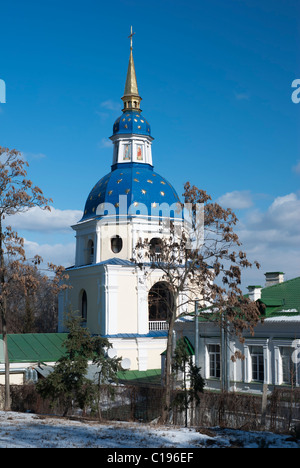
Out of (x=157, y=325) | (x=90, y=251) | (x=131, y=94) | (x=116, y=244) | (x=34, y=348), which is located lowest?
(x=34, y=348)

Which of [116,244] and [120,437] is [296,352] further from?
[116,244]

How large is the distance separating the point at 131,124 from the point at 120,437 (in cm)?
3094

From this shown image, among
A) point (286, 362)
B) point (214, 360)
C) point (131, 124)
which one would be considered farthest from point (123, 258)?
point (286, 362)

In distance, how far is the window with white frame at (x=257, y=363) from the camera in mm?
21812

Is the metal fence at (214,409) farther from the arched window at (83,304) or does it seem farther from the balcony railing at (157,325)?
the arched window at (83,304)

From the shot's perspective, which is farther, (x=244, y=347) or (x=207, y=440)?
(x=244, y=347)

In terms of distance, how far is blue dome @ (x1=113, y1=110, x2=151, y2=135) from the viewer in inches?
1620

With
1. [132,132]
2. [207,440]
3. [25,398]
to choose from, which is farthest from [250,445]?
[132,132]

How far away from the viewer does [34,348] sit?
32969 millimetres

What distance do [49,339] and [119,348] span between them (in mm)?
4213

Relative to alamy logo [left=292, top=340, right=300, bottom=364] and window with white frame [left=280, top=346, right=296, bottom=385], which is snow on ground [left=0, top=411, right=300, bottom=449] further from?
window with white frame [left=280, top=346, right=296, bottom=385]

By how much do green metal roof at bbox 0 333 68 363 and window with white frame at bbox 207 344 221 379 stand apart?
1107 cm

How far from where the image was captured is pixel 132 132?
134 ft
